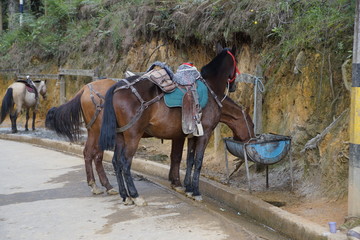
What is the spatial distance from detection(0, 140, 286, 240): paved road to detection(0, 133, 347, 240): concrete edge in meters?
0.15

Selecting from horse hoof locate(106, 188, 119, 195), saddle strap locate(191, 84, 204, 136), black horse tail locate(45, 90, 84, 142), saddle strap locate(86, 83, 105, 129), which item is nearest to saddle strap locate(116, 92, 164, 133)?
saddle strap locate(191, 84, 204, 136)

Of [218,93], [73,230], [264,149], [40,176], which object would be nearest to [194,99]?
[218,93]

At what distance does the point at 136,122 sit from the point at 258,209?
2.11 m

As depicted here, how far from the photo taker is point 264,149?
722 centimetres

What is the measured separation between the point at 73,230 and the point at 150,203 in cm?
153

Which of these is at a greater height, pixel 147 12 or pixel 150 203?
pixel 147 12

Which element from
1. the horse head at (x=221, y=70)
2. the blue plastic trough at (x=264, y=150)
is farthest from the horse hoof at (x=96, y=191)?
the horse head at (x=221, y=70)

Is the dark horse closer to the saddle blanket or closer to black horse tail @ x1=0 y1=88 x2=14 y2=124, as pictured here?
the saddle blanket

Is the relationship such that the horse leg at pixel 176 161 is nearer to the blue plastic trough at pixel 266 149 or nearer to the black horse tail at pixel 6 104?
the blue plastic trough at pixel 266 149

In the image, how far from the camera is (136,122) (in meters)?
6.74

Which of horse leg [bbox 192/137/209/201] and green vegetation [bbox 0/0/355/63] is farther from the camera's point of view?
green vegetation [bbox 0/0/355/63]

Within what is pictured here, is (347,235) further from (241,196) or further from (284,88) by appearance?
(284,88)

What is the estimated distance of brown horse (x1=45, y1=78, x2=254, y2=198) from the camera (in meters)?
7.68

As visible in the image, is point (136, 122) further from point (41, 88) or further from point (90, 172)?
point (41, 88)
